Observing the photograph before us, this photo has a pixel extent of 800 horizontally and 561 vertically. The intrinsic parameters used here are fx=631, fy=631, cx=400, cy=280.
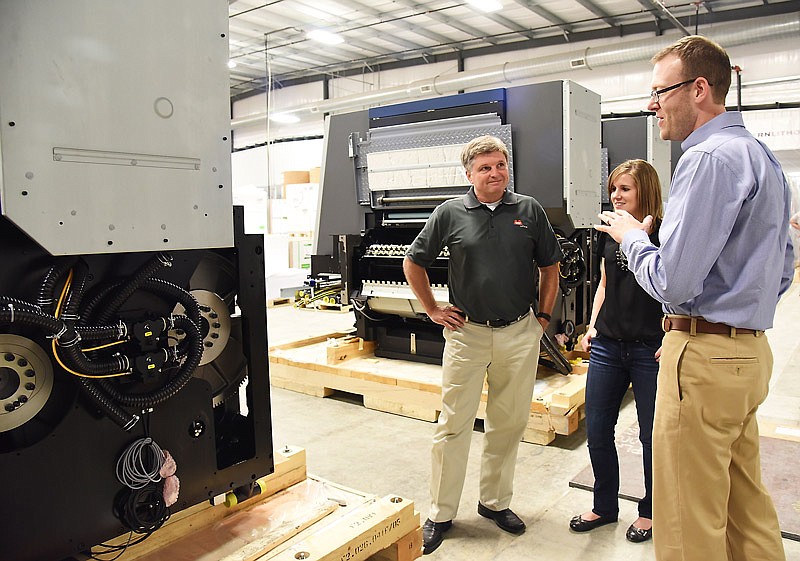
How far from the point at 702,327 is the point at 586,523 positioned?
4.18 feet

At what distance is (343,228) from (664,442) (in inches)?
137

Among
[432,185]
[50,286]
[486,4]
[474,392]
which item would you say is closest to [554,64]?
[486,4]

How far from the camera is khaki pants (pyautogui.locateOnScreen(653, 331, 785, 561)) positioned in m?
1.69

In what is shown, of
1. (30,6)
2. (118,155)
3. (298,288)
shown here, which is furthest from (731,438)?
(298,288)

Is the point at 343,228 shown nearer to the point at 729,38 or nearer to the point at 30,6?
the point at 30,6

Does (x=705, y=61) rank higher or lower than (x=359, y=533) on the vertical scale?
higher

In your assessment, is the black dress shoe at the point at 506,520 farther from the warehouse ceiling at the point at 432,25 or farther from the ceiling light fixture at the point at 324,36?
the ceiling light fixture at the point at 324,36

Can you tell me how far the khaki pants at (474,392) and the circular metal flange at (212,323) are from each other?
3.24ft

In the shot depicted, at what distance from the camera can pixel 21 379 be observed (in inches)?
60.1

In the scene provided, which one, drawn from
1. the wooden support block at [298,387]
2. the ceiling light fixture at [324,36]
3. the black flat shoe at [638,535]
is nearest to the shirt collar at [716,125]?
the black flat shoe at [638,535]

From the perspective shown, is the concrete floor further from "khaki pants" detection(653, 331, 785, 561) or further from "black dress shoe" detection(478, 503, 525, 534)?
"khaki pants" detection(653, 331, 785, 561)

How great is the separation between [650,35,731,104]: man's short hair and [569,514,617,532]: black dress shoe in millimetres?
1761

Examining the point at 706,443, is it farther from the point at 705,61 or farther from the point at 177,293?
the point at 177,293

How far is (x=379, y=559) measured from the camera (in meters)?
2.14
